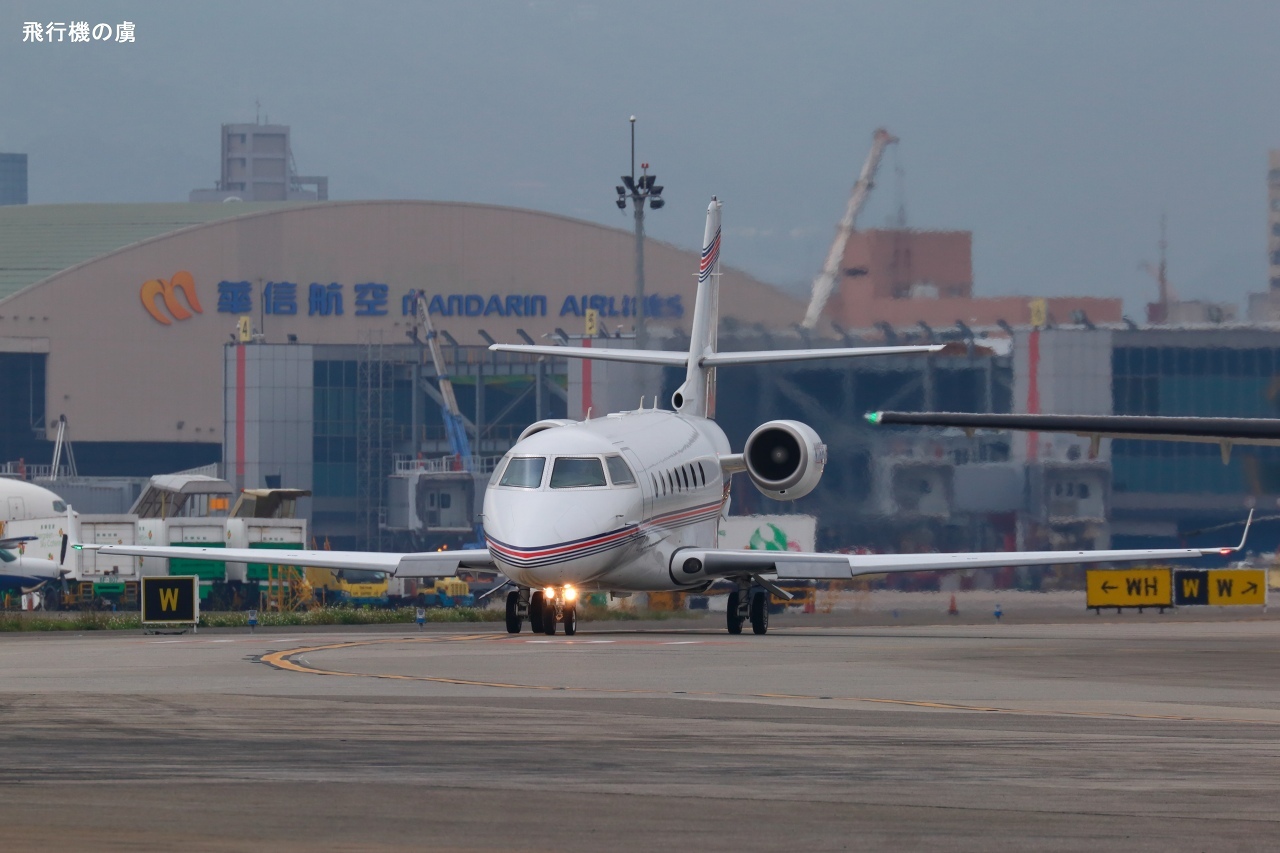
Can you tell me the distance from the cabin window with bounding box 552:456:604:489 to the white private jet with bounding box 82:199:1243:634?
0.02 m

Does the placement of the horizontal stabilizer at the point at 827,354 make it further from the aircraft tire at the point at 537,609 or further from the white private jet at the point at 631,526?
the aircraft tire at the point at 537,609

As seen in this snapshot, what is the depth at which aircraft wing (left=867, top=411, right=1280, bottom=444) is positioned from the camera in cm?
2291

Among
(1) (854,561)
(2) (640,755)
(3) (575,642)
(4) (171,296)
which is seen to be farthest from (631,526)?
(4) (171,296)

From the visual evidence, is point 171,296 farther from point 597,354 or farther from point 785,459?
point 785,459

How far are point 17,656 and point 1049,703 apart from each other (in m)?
14.6

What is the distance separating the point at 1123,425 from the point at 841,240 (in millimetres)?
44714

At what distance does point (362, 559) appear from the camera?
33344 millimetres

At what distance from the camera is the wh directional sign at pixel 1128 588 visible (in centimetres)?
5272

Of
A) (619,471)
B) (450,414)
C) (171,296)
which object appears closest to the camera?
(619,471)

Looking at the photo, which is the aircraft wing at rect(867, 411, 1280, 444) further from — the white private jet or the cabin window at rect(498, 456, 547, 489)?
the cabin window at rect(498, 456, 547, 489)

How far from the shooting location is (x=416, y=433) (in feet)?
380

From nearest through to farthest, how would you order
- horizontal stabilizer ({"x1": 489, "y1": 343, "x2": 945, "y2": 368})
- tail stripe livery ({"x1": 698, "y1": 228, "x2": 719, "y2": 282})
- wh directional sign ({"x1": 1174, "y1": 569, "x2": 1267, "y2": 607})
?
horizontal stabilizer ({"x1": 489, "y1": 343, "x2": 945, "y2": 368}), tail stripe livery ({"x1": 698, "y1": 228, "x2": 719, "y2": 282}), wh directional sign ({"x1": 1174, "y1": 569, "x2": 1267, "y2": 607})

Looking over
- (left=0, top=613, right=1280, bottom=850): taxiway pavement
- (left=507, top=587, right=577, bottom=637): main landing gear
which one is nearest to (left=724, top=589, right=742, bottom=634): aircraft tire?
(left=507, top=587, right=577, bottom=637): main landing gear

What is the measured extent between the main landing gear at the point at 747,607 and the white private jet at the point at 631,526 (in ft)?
0.07
